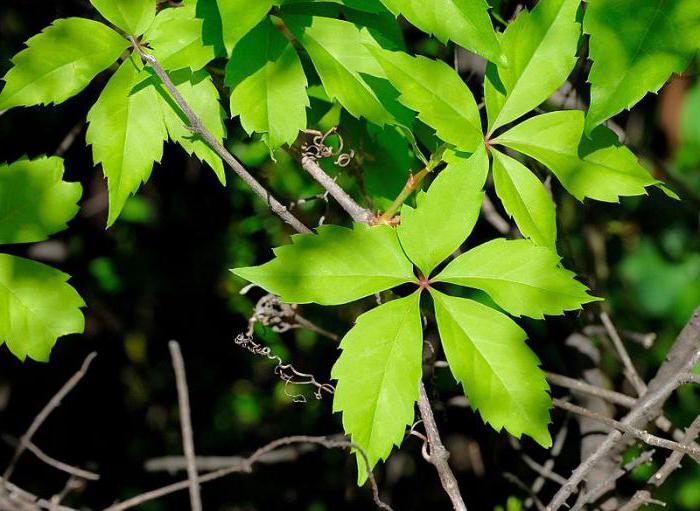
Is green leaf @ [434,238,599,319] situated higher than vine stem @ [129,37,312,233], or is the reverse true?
vine stem @ [129,37,312,233]

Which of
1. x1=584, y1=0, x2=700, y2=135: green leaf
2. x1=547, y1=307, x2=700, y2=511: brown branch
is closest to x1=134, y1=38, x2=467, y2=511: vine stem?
x1=547, y1=307, x2=700, y2=511: brown branch

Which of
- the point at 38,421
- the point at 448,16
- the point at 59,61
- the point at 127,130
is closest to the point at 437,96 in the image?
the point at 448,16

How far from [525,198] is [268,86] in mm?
455

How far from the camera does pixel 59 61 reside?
1.36 meters

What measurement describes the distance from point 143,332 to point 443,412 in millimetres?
1430

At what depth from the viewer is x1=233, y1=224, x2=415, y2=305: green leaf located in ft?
4.10

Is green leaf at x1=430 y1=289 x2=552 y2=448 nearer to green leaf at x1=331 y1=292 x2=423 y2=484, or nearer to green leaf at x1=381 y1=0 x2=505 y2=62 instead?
green leaf at x1=331 y1=292 x2=423 y2=484

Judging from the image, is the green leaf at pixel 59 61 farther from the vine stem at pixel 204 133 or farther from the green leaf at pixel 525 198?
the green leaf at pixel 525 198

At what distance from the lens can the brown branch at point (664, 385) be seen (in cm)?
138

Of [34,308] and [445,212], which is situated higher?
[445,212]

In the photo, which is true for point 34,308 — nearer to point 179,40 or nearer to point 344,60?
point 179,40

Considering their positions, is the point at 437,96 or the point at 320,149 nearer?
the point at 437,96

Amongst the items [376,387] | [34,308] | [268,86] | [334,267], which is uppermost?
[268,86]

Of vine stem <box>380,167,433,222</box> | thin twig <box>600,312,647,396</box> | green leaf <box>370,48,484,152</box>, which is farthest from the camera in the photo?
thin twig <box>600,312,647,396</box>
